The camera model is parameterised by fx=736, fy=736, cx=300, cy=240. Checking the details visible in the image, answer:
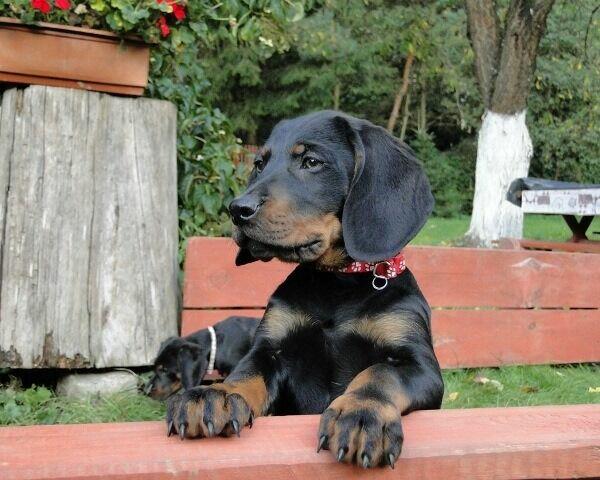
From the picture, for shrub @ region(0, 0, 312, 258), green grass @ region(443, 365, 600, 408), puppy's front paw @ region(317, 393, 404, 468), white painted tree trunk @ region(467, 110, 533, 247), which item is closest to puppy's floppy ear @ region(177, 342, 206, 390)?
shrub @ region(0, 0, 312, 258)

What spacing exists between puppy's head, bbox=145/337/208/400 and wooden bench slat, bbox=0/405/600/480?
2.17 m

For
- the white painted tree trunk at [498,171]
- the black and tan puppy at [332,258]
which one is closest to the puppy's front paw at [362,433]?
the black and tan puppy at [332,258]

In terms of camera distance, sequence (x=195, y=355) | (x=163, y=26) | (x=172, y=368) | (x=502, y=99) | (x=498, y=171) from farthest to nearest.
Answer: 1. (x=498, y=171)
2. (x=502, y=99)
3. (x=195, y=355)
4. (x=172, y=368)
5. (x=163, y=26)

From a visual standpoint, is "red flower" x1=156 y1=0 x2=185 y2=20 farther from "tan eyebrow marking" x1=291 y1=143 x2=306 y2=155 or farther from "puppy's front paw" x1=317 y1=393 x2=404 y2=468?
"puppy's front paw" x1=317 y1=393 x2=404 y2=468

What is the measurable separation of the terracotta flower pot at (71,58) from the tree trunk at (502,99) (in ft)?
21.7

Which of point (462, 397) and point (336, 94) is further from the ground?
point (336, 94)

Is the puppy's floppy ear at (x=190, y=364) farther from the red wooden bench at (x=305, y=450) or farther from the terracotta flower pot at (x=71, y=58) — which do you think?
the red wooden bench at (x=305, y=450)

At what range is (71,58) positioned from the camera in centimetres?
327

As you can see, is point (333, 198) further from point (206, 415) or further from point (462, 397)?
point (462, 397)

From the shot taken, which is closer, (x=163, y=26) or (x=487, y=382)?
(x=163, y=26)

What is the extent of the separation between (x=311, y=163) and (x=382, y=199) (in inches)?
10.4

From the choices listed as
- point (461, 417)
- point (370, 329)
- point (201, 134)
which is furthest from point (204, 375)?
point (461, 417)

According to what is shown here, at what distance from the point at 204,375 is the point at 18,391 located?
39.2 inches

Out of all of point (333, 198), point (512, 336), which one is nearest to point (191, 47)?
point (512, 336)
